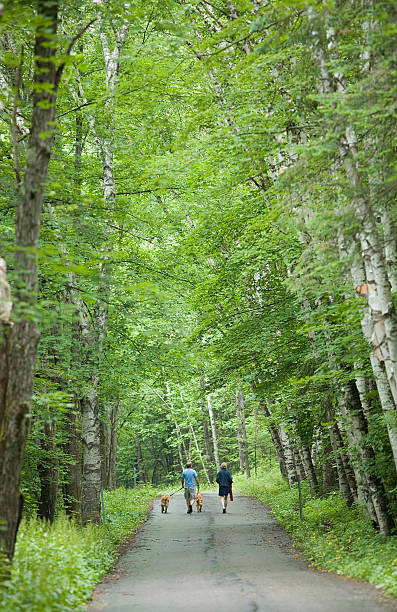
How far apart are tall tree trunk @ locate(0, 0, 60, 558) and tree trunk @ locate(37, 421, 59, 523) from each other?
783 cm

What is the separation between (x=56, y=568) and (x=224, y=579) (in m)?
2.62

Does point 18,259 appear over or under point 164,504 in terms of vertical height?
over

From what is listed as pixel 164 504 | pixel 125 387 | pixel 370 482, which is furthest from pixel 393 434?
pixel 164 504

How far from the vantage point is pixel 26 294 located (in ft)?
21.2

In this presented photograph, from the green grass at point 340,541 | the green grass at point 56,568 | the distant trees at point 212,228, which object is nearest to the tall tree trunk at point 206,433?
the distant trees at point 212,228

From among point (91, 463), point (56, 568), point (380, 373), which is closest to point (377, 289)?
point (380, 373)

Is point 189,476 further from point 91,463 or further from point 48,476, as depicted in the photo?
point 48,476

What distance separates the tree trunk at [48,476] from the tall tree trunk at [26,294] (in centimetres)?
783

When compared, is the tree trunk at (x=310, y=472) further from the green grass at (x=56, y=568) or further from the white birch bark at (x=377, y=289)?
the white birch bark at (x=377, y=289)

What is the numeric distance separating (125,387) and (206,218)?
17.5 ft

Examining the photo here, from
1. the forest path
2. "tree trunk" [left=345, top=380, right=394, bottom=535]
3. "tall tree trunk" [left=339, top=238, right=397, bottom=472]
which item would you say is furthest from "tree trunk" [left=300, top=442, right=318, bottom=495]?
"tall tree trunk" [left=339, top=238, right=397, bottom=472]

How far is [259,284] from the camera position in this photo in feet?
57.0

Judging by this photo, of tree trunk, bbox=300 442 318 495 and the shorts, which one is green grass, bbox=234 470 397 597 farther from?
the shorts

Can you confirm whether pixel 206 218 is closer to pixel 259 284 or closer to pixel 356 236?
pixel 259 284
